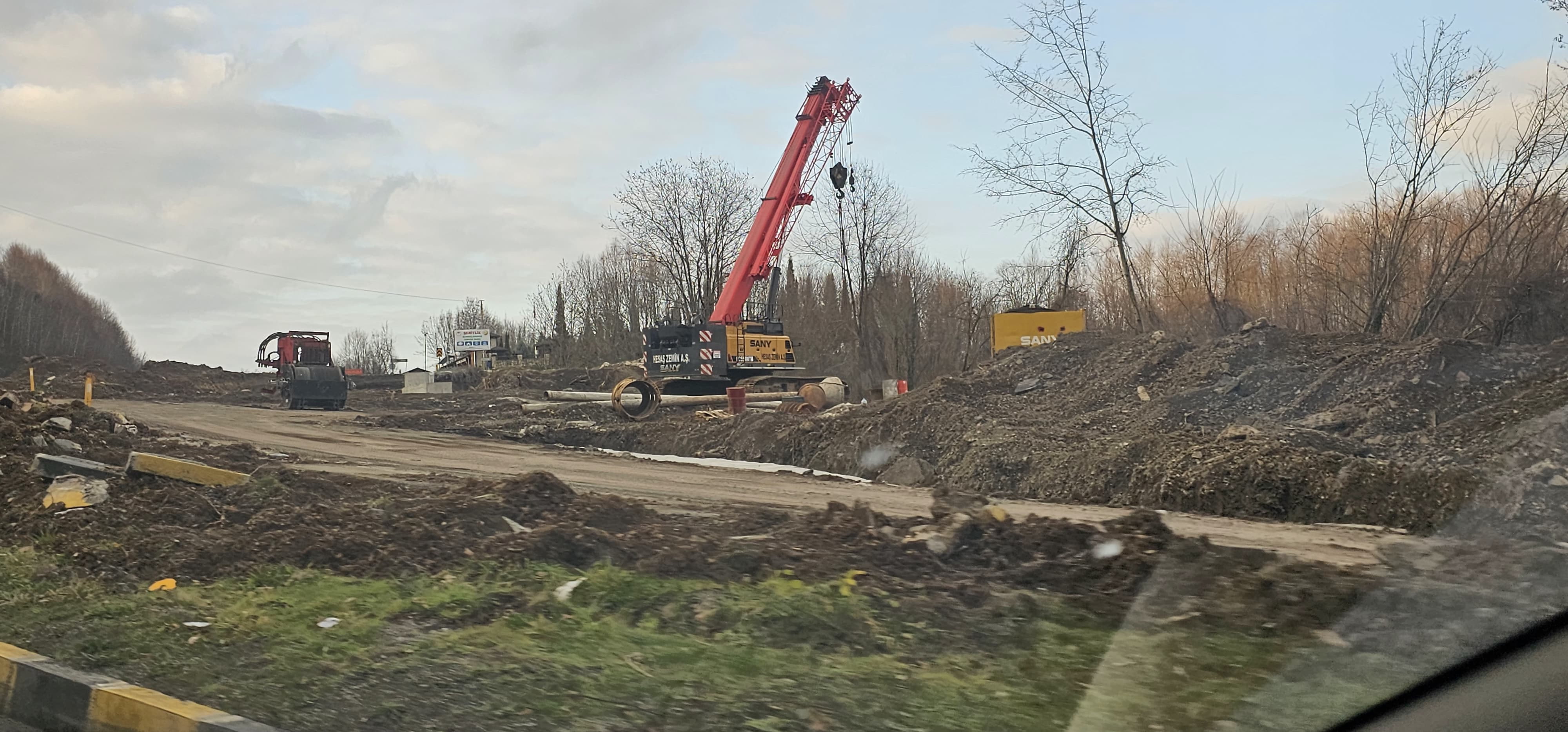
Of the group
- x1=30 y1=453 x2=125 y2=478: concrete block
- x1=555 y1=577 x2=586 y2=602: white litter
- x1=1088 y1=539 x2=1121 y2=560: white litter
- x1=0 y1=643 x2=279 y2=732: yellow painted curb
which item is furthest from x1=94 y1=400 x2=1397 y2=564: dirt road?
x1=0 y1=643 x2=279 y2=732: yellow painted curb

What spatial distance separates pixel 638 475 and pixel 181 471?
6.55m

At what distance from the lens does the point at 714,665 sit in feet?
16.6

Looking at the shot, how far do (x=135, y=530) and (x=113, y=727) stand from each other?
4.51 meters

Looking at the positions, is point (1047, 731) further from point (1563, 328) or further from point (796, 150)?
point (796, 150)

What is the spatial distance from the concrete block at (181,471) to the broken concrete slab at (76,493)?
40 centimetres

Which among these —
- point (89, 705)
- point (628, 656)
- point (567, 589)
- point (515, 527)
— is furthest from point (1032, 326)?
point (89, 705)

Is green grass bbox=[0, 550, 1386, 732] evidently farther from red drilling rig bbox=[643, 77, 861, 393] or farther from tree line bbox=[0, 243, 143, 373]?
tree line bbox=[0, 243, 143, 373]

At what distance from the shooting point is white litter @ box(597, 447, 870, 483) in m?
17.1

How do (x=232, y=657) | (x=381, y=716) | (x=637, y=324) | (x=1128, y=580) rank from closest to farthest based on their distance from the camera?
(x=381, y=716)
(x=232, y=657)
(x=1128, y=580)
(x=637, y=324)

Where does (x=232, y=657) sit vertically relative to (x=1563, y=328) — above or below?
below

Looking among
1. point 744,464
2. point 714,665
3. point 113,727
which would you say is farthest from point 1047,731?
point 744,464

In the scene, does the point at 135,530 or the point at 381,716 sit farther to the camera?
the point at 135,530

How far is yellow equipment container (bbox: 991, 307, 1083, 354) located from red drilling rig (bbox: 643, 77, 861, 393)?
543cm

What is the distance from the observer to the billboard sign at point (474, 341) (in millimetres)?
59344
